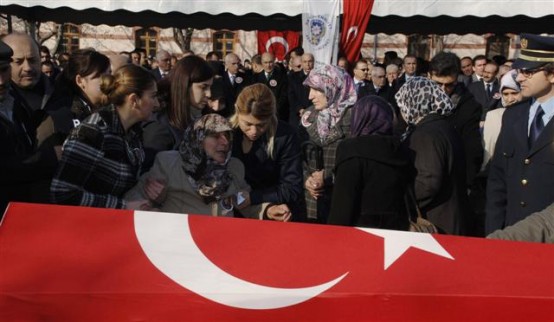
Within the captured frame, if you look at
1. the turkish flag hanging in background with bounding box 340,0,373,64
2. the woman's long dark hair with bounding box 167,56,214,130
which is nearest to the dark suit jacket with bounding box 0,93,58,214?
the woman's long dark hair with bounding box 167,56,214,130

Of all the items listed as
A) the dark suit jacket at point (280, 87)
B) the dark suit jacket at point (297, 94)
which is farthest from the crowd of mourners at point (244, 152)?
the dark suit jacket at point (280, 87)

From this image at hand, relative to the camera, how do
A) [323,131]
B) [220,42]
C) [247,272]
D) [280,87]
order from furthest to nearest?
1. [220,42]
2. [280,87]
3. [323,131]
4. [247,272]

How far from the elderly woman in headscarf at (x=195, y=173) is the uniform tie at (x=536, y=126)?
1724mm

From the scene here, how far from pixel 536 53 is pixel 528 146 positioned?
0.51 metres

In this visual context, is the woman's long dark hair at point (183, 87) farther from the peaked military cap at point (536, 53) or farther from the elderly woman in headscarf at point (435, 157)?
the peaked military cap at point (536, 53)

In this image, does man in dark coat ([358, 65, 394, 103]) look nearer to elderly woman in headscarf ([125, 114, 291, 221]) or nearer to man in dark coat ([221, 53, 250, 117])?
man in dark coat ([221, 53, 250, 117])

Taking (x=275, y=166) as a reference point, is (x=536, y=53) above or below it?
above

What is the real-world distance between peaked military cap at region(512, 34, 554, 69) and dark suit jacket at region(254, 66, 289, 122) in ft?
22.7

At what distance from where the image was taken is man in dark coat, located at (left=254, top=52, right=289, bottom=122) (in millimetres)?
11195

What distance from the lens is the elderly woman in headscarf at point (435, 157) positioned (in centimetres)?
406

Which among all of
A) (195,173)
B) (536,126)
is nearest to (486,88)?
(536,126)

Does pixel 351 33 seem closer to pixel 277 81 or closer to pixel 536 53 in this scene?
pixel 277 81

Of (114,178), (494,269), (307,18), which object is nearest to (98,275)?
(114,178)

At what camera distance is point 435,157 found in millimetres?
4062
